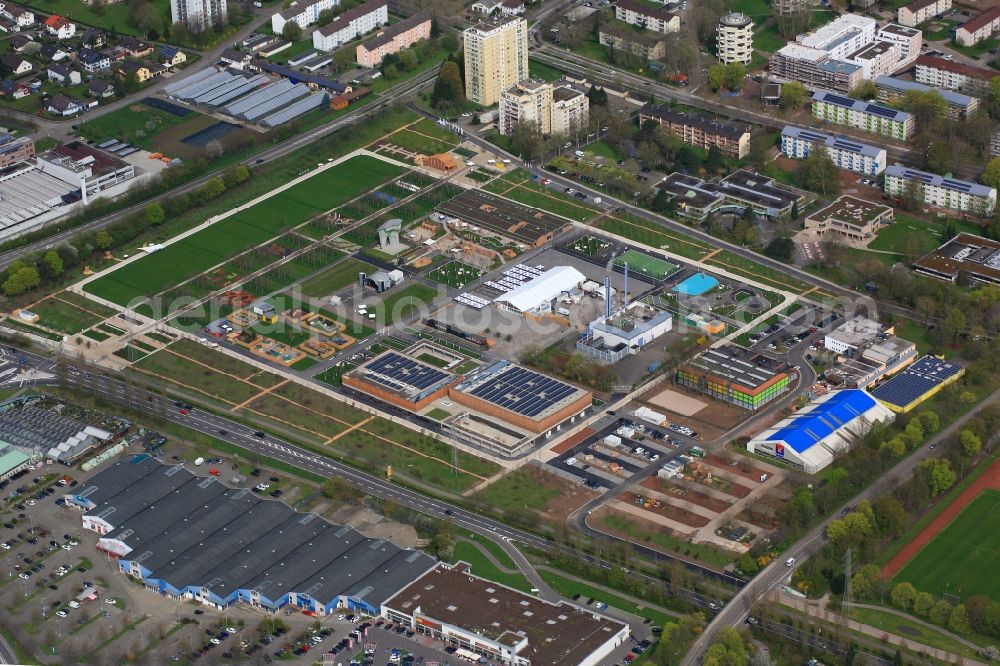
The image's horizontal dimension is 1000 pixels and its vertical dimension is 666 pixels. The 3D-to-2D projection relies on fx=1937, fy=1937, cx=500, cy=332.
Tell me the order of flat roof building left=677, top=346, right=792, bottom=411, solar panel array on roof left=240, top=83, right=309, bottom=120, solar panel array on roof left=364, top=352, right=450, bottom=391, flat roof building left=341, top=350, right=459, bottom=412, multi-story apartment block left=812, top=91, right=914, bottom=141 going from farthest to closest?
1. solar panel array on roof left=240, top=83, right=309, bottom=120
2. multi-story apartment block left=812, top=91, right=914, bottom=141
3. solar panel array on roof left=364, top=352, right=450, bottom=391
4. flat roof building left=341, top=350, right=459, bottom=412
5. flat roof building left=677, top=346, right=792, bottom=411

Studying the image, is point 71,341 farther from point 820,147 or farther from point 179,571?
point 820,147

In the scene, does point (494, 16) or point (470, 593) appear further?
point (494, 16)

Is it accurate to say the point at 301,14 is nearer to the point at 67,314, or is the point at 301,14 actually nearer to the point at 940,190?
the point at 67,314

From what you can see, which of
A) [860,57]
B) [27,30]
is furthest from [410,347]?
[27,30]

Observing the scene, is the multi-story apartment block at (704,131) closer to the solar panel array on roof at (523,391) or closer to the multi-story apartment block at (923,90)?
the multi-story apartment block at (923,90)

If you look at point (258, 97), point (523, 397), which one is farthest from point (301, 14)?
point (523, 397)

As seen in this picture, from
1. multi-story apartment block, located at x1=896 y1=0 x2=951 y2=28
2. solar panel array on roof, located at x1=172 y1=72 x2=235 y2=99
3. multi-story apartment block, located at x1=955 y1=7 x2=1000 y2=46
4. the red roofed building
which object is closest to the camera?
solar panel array on roof, located at x1=172 y1=72 x2=235 y2=99

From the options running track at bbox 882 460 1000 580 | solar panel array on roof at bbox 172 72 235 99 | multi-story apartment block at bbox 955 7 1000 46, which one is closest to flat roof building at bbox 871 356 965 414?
running track at bbox 882 460 1000 580

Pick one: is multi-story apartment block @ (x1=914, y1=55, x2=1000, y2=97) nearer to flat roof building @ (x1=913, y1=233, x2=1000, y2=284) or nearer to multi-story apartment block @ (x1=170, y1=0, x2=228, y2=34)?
flat roof building @ (x1=913, y1=233, x2=1000, y2=284)
